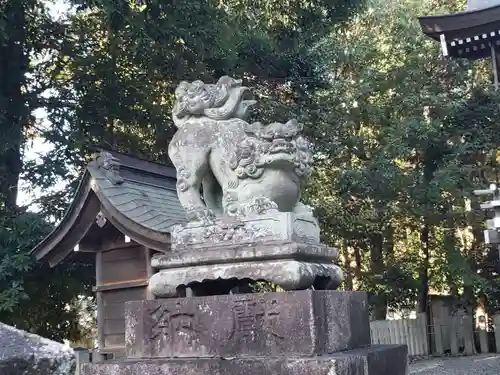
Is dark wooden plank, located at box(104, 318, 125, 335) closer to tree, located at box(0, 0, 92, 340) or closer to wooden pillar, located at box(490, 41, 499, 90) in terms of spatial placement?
tree, located at box(0, 0, 92, 340)

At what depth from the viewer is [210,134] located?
3.86 metres

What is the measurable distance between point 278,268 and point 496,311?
13583 millimetres

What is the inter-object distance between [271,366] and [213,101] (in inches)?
66.7

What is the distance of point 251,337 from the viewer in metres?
3.32

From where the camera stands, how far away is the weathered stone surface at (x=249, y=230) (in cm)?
348

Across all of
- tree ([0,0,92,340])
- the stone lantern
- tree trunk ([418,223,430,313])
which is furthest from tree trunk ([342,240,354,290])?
tree ([0,0,92,340])

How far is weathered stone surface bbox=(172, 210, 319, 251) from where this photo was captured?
3479 millimetres

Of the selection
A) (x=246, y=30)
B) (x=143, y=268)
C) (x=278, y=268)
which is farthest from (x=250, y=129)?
(x=246, y=30)

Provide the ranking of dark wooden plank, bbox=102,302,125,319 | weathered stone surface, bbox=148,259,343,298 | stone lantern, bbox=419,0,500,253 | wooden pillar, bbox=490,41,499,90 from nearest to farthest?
weathered stone surface, bbox=148,259,343,298 < dark wooden plank, bbox=102,302,125,319 < stone lantern, bbox=419,0,500,253 < wooden pillar, bbox=490,41,499,90

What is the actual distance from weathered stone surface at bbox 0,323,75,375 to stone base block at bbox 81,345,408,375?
1.66 m

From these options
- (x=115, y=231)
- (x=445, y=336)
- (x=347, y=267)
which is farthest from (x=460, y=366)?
(x=115, y=231)

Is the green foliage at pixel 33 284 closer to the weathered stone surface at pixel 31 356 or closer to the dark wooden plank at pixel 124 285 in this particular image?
the dark wooden plank at pixel 124 285

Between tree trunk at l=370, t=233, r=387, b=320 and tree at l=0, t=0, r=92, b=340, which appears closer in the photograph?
tree at l=0, t=0, r=92, b=340

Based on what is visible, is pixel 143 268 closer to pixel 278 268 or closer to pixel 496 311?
pixel 278 268
